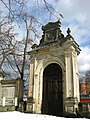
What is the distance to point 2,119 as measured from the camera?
27.1ft

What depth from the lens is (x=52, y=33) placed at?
1769 cm

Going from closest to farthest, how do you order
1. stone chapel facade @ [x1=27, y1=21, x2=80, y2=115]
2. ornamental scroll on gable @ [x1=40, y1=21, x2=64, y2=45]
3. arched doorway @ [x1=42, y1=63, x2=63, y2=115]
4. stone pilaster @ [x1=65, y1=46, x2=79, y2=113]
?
stone pilaster @ [x1=65, y1=46, x2=79, y2=113] < stone chapel facade @ [x1=27, y1=21, x2=80, y2=115] < arched doorway @ [x1=42, y1=63, x2=63, y2=115] < ornamental scroll on gable @ [x1=40, y1=21, x2=64, y2=45]

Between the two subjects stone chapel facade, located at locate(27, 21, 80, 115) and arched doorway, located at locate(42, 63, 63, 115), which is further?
arched doorway, located at locate(42, 63, 63, 115)

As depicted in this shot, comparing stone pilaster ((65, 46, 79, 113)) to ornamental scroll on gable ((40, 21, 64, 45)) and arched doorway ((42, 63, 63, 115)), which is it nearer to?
arched doorway ((42, 63, 63, 115))

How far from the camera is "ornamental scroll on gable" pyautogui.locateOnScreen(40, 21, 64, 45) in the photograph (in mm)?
17188

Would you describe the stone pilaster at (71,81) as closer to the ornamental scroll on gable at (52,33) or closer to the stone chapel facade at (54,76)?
the stone chapel facade at (54,76)

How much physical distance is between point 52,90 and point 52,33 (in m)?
5.17

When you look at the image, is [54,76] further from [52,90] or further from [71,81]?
[71,81]

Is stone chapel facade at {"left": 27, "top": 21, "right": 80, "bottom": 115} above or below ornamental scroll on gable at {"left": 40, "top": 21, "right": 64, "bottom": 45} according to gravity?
below

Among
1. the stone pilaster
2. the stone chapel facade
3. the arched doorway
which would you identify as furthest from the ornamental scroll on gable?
the arched doorway

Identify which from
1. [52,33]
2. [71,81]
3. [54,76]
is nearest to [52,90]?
[54,76]

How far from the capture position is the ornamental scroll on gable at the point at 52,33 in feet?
56.4

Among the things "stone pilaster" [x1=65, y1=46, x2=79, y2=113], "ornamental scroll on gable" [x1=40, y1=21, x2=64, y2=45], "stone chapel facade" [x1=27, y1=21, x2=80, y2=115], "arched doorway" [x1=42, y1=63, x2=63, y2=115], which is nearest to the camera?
"stone pilaster" [x1=65, y1=46, x2=79, y2=113]

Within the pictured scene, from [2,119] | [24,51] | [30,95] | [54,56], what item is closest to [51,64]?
[54,56]
